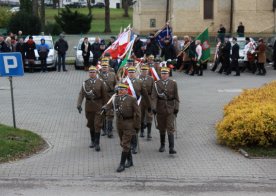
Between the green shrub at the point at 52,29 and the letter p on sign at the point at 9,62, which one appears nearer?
the letter p on sign at the point at 9,62

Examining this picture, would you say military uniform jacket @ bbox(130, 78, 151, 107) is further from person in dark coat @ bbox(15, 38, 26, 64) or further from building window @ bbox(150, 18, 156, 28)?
building window @ bbox(150, 18, 156, 28)

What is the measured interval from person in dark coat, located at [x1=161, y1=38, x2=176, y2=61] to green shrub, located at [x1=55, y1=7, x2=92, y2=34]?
24.6 meters

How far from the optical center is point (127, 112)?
1220 centimetres

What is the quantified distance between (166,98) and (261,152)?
7.95 feet

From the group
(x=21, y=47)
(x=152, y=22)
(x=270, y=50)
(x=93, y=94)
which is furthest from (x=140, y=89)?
(x=152, y=22)

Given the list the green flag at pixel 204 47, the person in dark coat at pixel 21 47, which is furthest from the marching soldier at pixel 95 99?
the person in dark coat at pixel 21 47

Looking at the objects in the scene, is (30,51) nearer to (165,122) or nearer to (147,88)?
(147,88)

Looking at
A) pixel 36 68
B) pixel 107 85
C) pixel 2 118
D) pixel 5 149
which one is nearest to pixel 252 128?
pixel 107 85

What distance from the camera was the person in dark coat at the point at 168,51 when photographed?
2840 centimetres

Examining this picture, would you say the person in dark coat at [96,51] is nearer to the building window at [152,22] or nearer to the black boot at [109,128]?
the black boot at [109,128]

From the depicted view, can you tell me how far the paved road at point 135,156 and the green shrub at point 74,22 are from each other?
101ft

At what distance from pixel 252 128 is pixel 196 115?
4775 millimetres

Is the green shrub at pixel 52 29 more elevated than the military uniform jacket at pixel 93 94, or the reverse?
the military uniform jacket at pixel 93 94

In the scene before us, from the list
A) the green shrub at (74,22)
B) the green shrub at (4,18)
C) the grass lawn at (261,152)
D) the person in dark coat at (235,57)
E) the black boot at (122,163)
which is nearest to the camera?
the black boot at (122,163)
